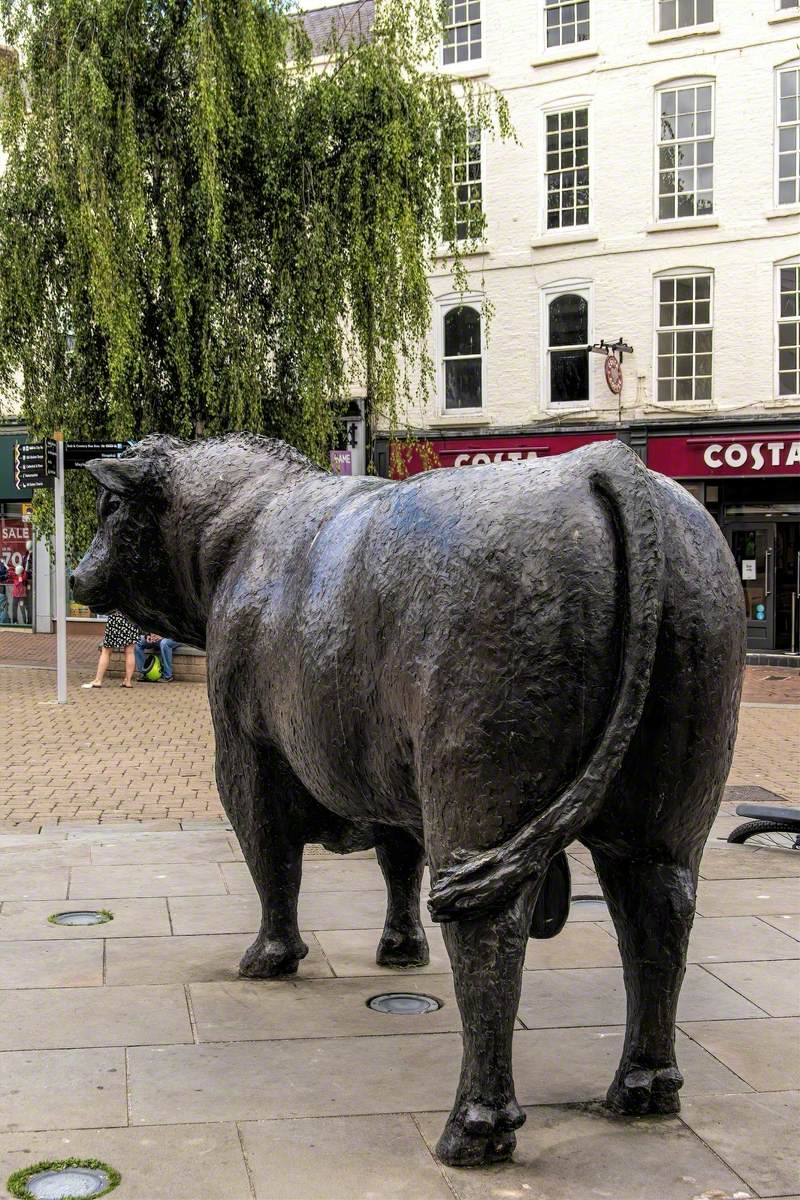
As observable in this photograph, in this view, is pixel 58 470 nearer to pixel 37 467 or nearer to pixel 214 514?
pixel 37 467

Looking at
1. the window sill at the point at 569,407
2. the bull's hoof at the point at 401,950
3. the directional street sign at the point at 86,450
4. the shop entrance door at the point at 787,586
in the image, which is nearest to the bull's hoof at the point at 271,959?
the bull's hoof at the point at 401,950

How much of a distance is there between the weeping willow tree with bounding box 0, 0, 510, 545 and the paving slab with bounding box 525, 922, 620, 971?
11.2m

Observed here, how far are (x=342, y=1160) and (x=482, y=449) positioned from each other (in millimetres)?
21439

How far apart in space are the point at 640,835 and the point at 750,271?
67.8 ft

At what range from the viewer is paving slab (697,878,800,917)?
559 cm

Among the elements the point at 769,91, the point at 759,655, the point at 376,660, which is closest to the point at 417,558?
the point at 376,660

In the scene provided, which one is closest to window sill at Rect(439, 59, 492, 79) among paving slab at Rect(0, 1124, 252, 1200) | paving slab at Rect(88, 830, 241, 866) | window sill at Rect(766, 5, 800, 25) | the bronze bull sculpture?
window sill at Rect(766, 5, 800, 25)

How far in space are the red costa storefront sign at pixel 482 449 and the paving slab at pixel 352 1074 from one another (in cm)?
1907

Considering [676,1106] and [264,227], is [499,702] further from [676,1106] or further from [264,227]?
[264,227]

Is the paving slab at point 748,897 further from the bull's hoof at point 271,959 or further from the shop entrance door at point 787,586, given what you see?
the shop entrance door at point 787,586

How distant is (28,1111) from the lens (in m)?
3.29

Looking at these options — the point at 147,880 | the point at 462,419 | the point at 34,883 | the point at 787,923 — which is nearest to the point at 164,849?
the point at 147,880

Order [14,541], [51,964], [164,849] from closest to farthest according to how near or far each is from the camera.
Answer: [51,964], [164,849], [14,541]

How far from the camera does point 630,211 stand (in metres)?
22.8
